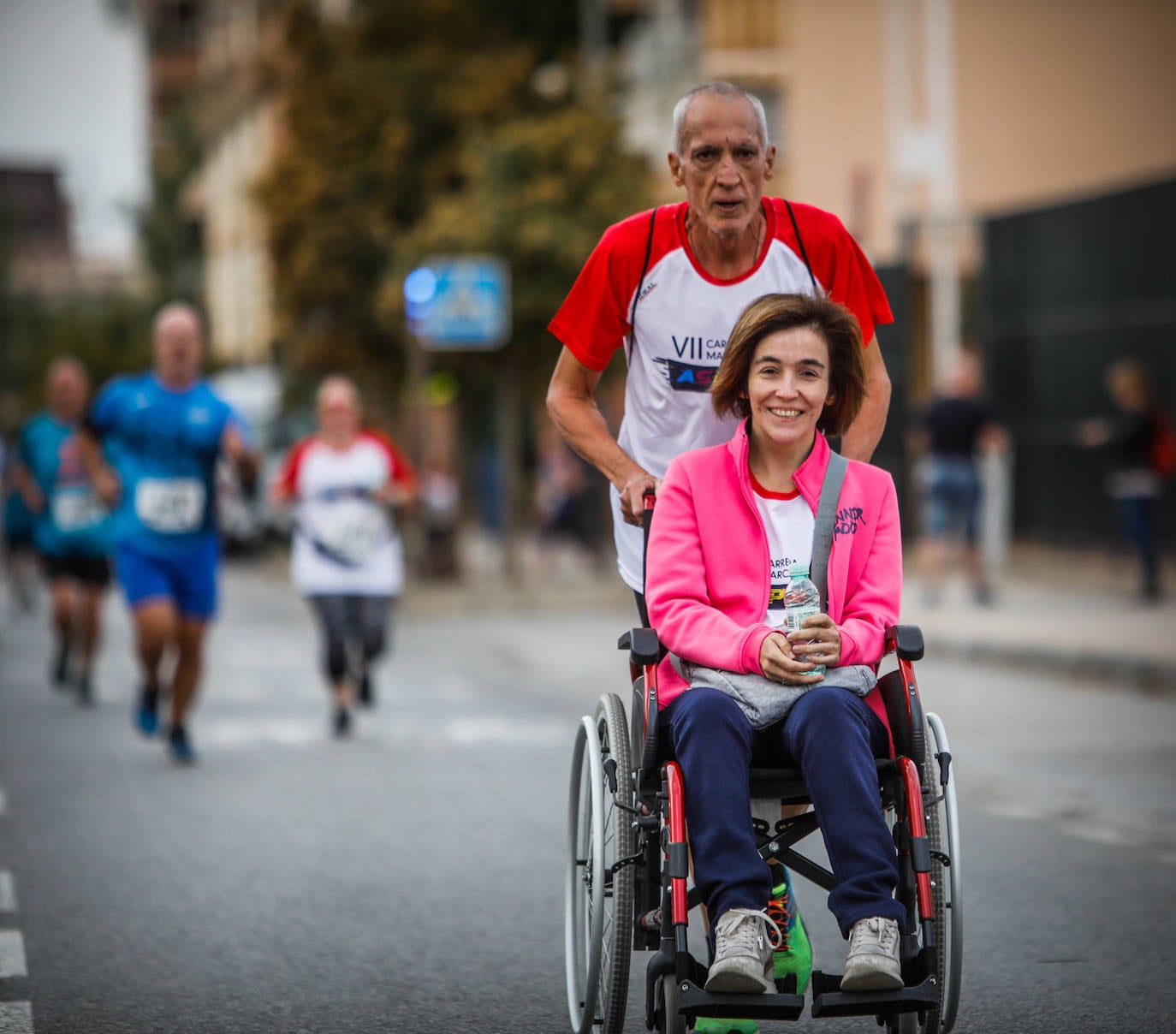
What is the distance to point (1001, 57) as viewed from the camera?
107 ft

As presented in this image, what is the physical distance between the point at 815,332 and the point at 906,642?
2.48ft

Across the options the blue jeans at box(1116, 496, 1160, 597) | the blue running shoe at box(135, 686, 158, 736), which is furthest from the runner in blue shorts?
the blue jeans at box(1116, 496, 1160, 597)

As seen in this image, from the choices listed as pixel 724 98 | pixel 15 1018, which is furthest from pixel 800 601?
pixel 15 1018

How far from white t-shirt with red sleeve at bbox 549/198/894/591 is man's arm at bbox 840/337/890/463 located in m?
0.07

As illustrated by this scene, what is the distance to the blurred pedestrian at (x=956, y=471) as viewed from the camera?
58.2 ft

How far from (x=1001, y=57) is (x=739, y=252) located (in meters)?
28.8

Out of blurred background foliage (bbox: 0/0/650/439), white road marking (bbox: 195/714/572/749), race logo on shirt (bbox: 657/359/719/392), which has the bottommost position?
white road marking (bbox: 195/714/572/749)

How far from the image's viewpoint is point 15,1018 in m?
5.17

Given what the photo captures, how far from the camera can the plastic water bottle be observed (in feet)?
14.7

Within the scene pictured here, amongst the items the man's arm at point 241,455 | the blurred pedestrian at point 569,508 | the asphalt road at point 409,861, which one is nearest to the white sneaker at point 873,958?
the asphalt road at point 409,861

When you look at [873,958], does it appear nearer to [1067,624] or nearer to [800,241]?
[800,241]

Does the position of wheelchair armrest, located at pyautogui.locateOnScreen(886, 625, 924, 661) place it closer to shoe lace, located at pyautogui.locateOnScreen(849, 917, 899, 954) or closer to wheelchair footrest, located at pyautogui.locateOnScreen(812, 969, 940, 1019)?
shoe lace, located at pyautogui.locateOnScreen(849, 917, 899, 954)

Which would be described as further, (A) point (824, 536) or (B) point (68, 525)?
(B) point (68, 525)

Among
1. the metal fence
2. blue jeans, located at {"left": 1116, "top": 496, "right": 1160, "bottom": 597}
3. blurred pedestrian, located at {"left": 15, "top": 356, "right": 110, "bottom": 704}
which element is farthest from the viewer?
the metal fence
